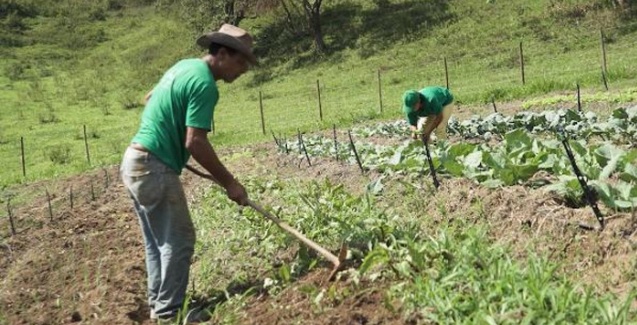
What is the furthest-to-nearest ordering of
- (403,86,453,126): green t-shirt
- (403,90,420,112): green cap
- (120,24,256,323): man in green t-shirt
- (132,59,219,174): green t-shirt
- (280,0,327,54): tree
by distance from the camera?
1. (280,0,327,54): tree
2. (403,86,453,126): green t-shirt
3. (403,90,420,112): green cap
4. (120,24,256,323): man in green t-shirt
5. (132,59,219,174): green t-shirt

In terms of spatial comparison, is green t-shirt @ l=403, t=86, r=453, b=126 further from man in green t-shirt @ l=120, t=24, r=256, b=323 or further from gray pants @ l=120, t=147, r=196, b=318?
gray pants @ l=120, t=147, r=196, b=318

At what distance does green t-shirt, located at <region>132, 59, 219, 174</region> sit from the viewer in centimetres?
407

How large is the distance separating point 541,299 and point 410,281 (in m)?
0.88

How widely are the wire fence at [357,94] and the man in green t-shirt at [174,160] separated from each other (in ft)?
35.9

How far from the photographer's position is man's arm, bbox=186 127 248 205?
4.08 m

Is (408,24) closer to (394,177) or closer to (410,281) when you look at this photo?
(394,177)

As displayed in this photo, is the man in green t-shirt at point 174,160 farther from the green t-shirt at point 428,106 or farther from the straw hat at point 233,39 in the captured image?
the green t-shirt at point 428,106

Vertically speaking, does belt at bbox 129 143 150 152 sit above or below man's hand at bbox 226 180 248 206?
above

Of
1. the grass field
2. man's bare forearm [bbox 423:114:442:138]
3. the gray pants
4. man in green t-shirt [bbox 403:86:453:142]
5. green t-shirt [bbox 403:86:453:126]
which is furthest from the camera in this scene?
man's bare forearm [bbox 423:114:442:138]

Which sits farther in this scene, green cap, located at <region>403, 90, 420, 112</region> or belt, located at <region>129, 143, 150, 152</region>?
green cap, located at <region>403, 90, 420, 112</region>

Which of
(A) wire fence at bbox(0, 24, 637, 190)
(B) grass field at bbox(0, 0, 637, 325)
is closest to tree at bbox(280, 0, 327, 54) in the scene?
(A) wire fence at bbox(0, 24, 637, 190)

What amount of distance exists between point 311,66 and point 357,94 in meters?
6.18

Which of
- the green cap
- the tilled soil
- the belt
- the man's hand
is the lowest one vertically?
the tilled soil

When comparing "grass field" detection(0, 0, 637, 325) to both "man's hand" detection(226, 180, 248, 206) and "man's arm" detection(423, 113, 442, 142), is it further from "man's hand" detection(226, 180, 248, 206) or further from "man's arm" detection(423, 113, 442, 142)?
"man's arm" detection(423, 113, 442, 142)
